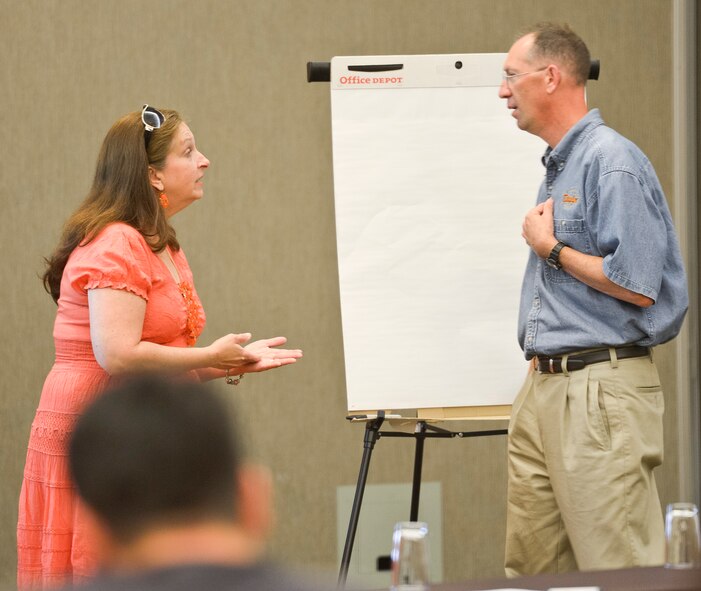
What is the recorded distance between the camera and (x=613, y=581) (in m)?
1.29

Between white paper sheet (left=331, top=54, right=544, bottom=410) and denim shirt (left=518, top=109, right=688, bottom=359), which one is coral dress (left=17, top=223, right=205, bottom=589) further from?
denim shirt (left=518, top=109, right=688, bottom=359)

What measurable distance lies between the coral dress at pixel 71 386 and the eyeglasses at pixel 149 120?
0.95 ft

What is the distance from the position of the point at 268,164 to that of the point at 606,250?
1972mm

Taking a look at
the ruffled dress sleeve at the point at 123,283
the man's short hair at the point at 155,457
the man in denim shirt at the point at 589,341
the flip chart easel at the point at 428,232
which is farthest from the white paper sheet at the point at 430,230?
the man's short hair at the point at 155,457

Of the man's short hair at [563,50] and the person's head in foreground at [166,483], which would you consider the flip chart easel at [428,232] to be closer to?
the man's short hair at [563,50]

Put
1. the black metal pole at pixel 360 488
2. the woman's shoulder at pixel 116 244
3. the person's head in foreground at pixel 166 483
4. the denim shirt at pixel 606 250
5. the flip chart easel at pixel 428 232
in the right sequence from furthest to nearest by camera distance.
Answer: the flip chart easel at pixel 428 232, the black metal pole at pixel 360 488, the woman's shoulder at pixel 116 244, the denim shirt at pixel 606 250, the person's head in foreground at pixel 166 483

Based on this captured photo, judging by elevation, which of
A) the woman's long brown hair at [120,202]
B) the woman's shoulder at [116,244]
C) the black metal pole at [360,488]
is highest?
the woman's long brown hair at [120,202]

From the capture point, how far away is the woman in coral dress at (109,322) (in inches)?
83.4

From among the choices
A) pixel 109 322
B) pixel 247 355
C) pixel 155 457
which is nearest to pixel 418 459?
pixel 247 355

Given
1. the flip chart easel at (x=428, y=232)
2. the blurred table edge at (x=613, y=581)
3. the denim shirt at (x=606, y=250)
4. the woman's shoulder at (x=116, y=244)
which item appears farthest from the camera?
the flip chart easel at (x=428, y=232)

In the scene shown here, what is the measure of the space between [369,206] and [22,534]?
54.1 inches

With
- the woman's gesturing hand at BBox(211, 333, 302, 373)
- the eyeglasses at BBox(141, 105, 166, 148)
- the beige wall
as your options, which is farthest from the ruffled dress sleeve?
the beige wall

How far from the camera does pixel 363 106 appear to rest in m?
2.91

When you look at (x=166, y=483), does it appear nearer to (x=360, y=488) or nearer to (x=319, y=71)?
(x=360, y=488)
